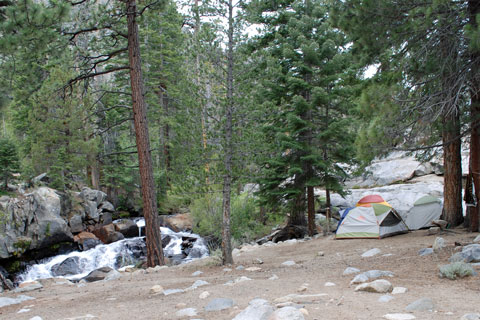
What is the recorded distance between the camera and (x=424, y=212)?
1259 centimetres

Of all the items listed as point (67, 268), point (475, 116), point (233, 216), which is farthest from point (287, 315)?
point (67, 268)

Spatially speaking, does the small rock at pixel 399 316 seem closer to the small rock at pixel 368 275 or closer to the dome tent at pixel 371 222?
the small rock at pixel 368 275

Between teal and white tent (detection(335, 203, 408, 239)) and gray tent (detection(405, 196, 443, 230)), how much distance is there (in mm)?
639

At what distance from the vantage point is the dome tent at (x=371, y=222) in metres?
11.8

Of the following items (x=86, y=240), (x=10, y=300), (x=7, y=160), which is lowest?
(x=86, y=240)

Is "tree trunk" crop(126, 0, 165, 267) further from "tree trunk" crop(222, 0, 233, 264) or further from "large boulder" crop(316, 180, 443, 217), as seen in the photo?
"large boulder" crop(316, 180, 443, 217)

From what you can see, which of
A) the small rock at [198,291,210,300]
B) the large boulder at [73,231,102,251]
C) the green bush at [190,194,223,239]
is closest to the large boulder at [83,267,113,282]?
the green bush at [190,194,223,239]

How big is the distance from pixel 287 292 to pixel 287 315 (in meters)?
1.68

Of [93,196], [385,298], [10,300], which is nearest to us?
→ [385,298]

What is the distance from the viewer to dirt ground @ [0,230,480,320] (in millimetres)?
3853

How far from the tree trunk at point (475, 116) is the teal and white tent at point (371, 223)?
8.98ft

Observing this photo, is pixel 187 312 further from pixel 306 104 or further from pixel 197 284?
pixel 306 104

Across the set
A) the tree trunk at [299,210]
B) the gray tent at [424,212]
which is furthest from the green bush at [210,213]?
the gray tent at [424,212]

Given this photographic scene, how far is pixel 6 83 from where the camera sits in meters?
7.07
